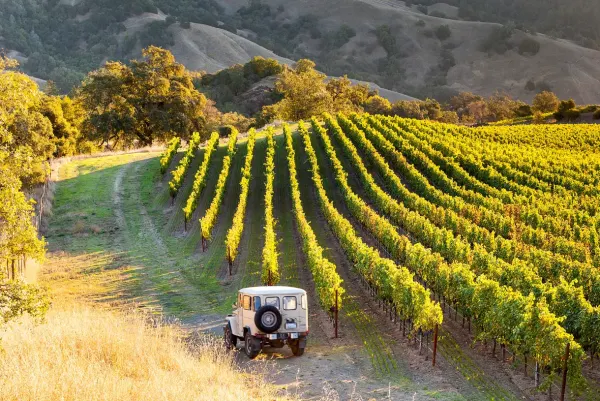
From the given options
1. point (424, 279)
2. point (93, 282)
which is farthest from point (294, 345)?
point (93, 282)

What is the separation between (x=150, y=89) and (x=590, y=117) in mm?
60500

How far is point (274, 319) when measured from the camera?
2372cm

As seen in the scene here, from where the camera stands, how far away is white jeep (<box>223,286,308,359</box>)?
77.8 feet

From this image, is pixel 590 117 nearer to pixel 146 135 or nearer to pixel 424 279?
pixel 146 135

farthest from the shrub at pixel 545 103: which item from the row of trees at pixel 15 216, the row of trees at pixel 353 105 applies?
the row of trees at pixel 15 216

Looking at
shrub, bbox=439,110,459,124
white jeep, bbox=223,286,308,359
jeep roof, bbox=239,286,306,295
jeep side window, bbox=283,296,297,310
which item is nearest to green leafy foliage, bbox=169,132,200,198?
jeep roof, bbox=239,286,306,295

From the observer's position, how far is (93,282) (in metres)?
36.1

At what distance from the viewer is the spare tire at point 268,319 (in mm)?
23625

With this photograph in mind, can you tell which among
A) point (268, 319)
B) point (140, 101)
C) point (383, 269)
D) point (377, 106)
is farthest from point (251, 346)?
point (377, 106)

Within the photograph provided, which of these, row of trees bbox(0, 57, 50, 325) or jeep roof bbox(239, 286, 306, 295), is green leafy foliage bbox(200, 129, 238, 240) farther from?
row of trees bbox(0, 57, 50, 325)

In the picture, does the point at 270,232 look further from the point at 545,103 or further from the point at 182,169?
the point at 545,103

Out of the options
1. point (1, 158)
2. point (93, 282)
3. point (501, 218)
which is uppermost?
point (1, 158)

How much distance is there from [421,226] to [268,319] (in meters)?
18.1

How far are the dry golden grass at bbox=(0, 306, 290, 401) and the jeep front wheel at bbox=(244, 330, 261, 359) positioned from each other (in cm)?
121
